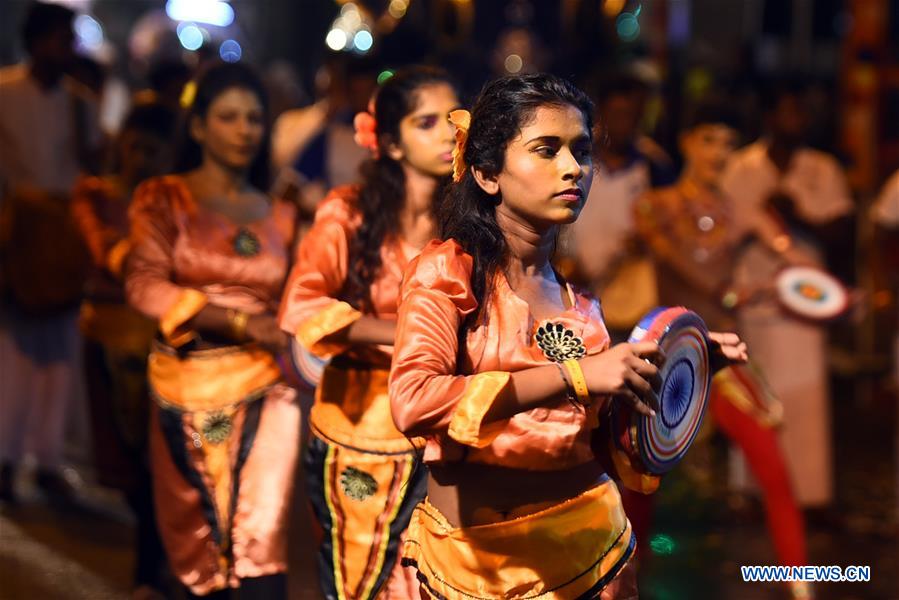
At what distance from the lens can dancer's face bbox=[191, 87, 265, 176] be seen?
4.99 meters

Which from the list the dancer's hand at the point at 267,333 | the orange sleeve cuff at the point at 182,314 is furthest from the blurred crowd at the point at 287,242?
the dancer's hand at the point at 267,333

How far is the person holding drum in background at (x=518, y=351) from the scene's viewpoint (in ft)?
10.2

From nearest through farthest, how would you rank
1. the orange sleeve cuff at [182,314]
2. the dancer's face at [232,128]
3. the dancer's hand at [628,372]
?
the dancer's hand at [628,372] < the orange sleeve cuff at [182,314] < the dancer's face at [232,128]

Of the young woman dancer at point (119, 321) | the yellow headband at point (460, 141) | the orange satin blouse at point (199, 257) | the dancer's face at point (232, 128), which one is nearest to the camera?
the yellow headband at point (460, 141)

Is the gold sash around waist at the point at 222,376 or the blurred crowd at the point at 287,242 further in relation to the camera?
the blurred crowd at the point at 287,242

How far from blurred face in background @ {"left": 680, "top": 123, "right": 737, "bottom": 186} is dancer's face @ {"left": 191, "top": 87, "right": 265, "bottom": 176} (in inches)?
96.5

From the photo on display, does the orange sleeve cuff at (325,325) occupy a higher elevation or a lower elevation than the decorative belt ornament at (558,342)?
lower

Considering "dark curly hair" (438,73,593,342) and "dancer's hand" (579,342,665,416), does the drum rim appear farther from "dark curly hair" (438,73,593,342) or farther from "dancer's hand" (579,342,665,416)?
"dancer's hand" (579,342,665,416)

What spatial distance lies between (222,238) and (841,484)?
4.65 metres

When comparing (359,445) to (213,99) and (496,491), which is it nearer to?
(496,491)

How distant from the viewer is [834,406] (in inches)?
429

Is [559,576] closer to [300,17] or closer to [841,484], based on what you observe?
[841,484]

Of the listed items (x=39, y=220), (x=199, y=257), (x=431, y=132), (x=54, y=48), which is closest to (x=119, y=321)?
(x=39, y=220)

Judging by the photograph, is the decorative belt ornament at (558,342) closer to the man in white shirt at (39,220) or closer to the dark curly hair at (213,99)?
the dark curly hair at (213,99)
